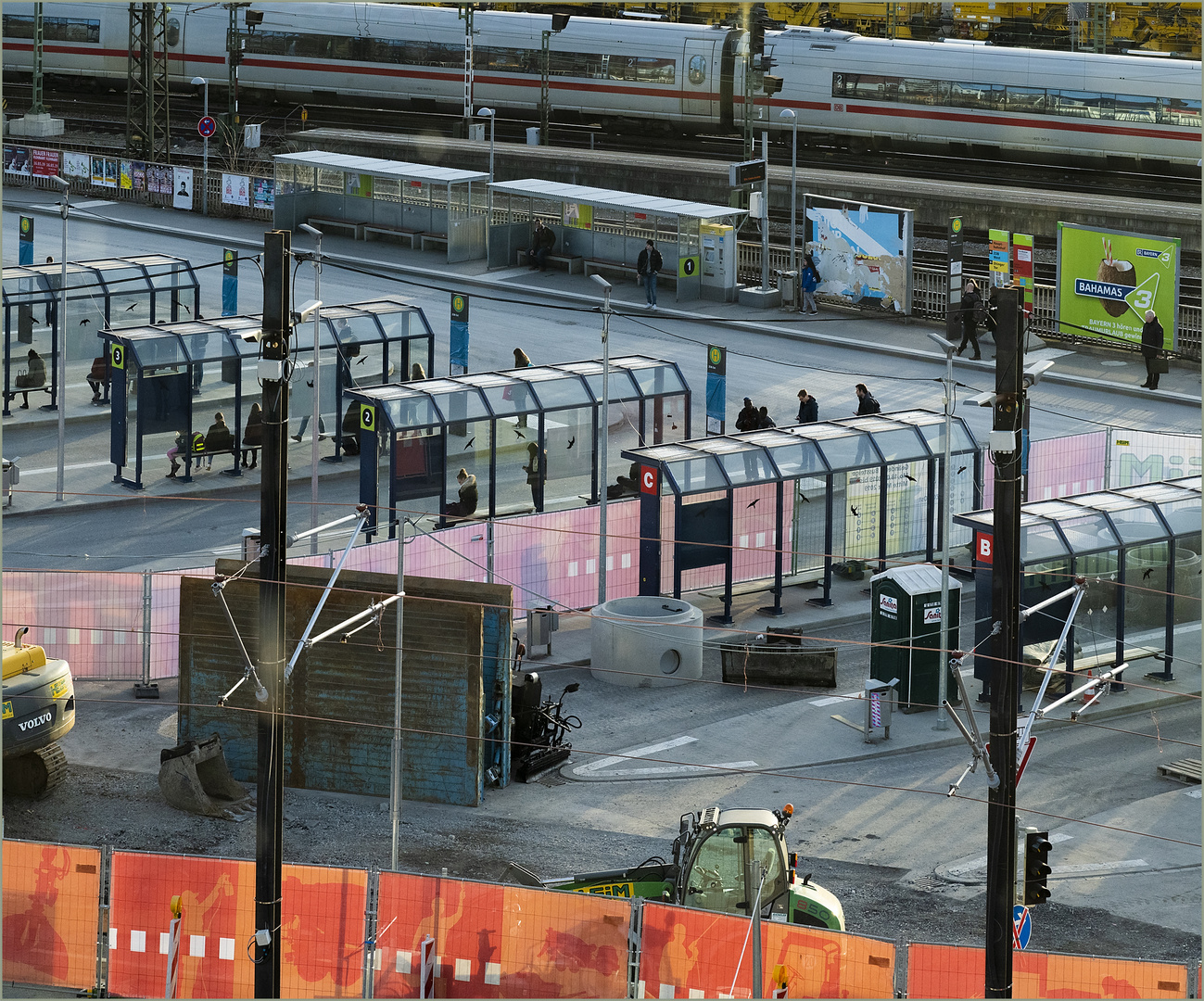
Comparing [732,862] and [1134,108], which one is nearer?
[732,862]

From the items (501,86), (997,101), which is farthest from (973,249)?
(501,86)

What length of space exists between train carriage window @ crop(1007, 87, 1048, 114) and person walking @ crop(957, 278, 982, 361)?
14.9 m

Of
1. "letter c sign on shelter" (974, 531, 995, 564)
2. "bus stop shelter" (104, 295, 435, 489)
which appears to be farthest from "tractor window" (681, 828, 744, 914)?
"bus stop shelter" (104, 295, 435, 489)

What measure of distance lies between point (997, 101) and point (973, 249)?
656 cm

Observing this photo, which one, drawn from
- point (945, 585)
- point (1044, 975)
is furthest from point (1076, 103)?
point (1044, 975)

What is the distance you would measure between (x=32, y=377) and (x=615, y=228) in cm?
1520

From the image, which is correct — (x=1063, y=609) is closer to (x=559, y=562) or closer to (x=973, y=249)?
(x=559, y=562)

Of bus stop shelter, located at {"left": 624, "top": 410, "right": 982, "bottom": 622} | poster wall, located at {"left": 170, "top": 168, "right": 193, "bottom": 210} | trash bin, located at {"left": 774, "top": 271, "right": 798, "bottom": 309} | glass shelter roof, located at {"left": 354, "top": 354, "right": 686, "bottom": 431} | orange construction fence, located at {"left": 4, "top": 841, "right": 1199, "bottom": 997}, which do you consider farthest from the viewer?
poster wall, located at {"left": 170, "top": 168, "right": 193, "bottom": 210}

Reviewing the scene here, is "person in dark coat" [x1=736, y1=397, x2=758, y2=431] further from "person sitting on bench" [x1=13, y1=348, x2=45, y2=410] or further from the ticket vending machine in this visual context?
"person sitting on bench" [x1=13, y1=348, x2=45, y2=410]

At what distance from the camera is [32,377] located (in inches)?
1346

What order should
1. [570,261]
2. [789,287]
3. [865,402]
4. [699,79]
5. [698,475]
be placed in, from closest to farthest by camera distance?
[698,475] < [865,402] < [789,287] < [570,261] < [699,79]

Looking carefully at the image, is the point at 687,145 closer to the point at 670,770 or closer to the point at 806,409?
the point at 806,409

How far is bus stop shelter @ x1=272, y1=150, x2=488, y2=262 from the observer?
4625 centimetres

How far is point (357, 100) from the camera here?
64.3 m
